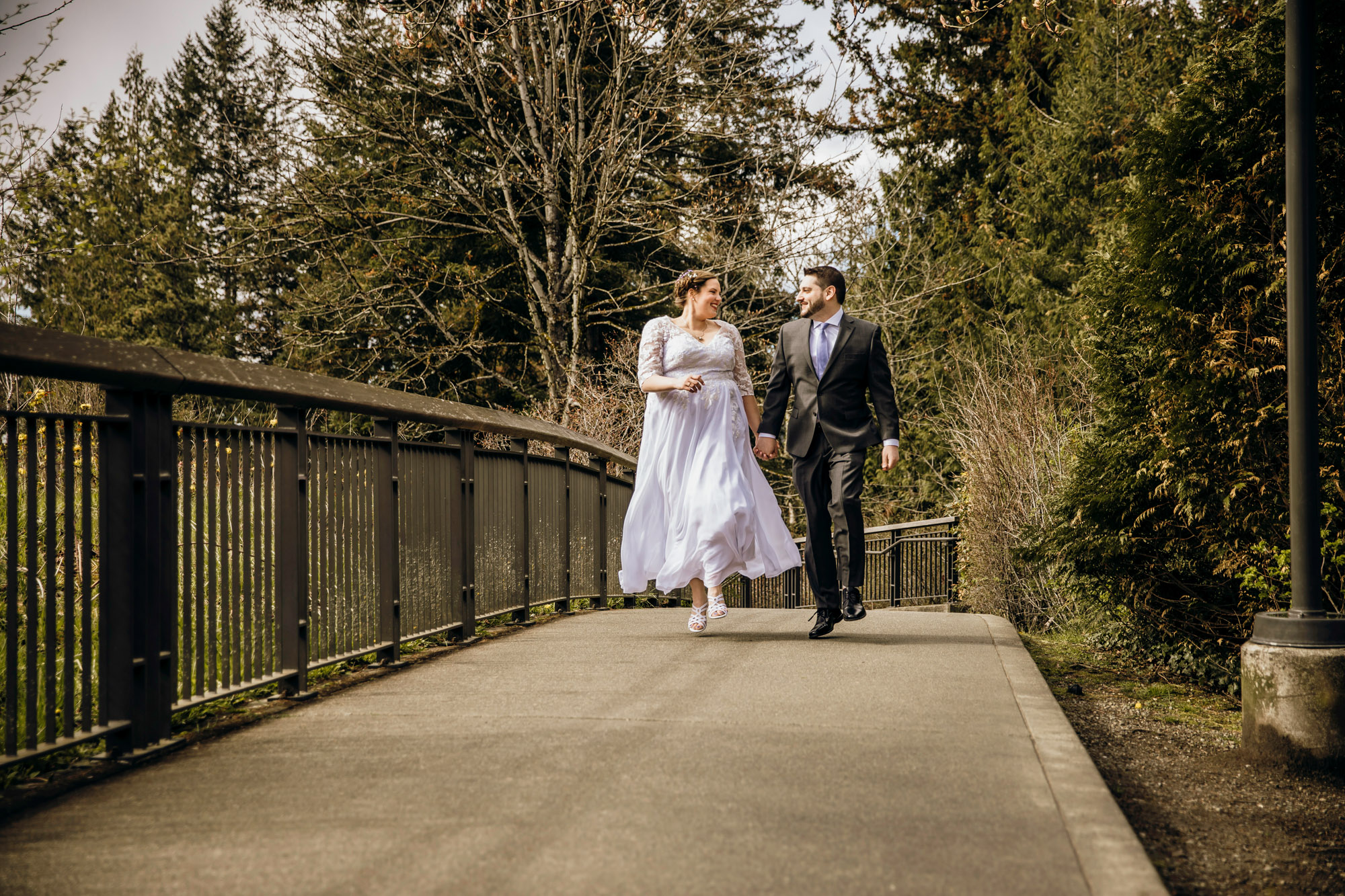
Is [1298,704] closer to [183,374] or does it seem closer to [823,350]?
[823,350]

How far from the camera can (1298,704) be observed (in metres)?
4.22

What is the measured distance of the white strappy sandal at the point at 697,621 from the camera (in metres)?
6.57

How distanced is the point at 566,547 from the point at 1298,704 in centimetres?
520

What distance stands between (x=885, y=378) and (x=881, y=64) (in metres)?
25.9

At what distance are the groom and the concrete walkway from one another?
138cm

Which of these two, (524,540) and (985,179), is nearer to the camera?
(524,540)

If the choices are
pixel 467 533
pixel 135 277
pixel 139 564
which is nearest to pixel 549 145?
pixel 467 533

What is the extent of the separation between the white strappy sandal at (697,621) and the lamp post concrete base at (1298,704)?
299 centimetres

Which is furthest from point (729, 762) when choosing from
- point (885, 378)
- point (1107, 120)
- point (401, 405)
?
point (1107, 120)

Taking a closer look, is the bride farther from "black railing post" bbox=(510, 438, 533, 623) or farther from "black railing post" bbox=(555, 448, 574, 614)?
"black railing post" bbox=(555, 448, 574, 614)

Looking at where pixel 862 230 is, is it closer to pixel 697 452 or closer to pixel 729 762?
pixel 697 452

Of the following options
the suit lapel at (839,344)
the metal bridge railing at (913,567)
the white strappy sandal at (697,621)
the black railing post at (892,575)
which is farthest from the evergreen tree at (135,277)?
the suit lapel at (839,344)

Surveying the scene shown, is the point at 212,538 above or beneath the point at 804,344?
beneath

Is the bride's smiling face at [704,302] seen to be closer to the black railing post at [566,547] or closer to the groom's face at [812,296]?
the groom's face at [812,296]
